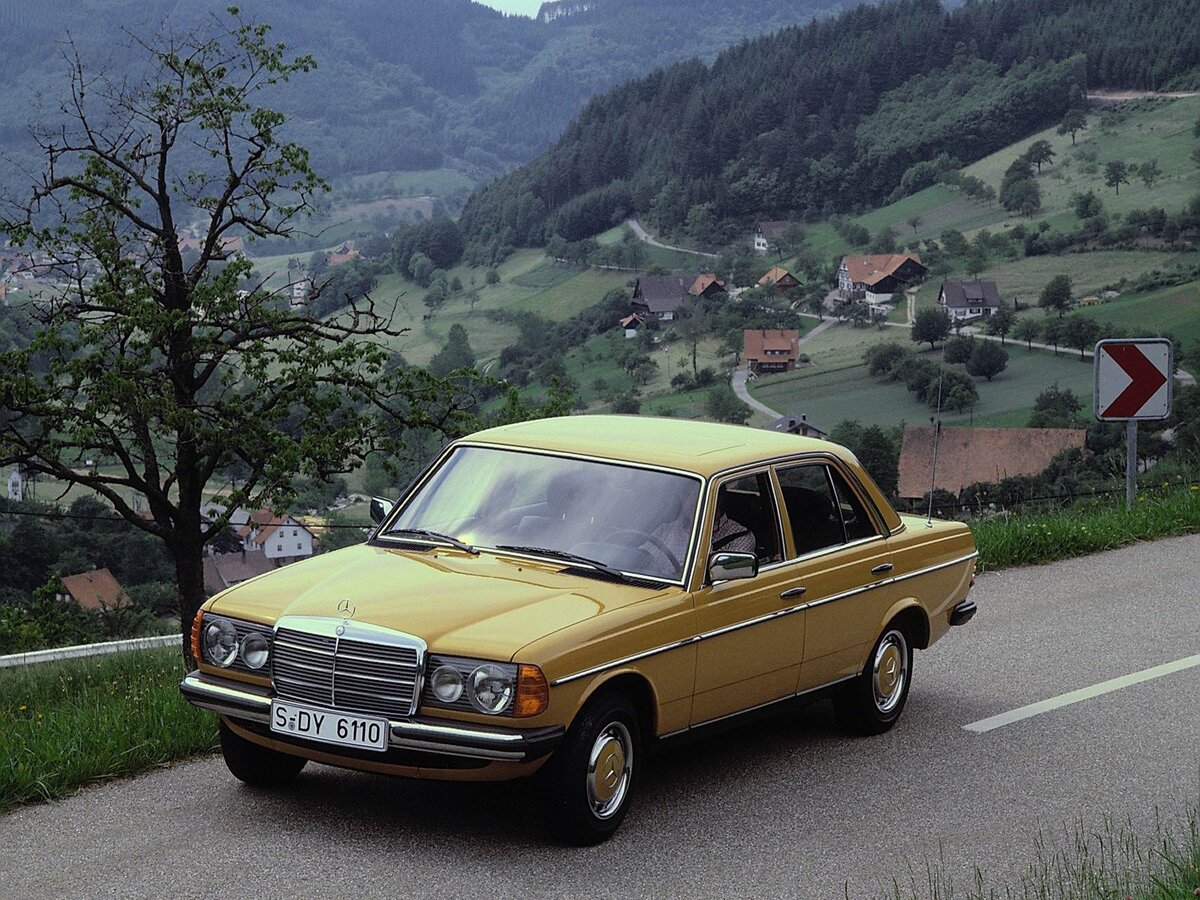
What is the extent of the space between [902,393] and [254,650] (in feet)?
404

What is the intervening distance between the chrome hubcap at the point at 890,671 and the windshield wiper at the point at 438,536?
2.17m

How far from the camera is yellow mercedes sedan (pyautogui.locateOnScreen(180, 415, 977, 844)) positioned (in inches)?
210

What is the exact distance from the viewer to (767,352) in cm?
14400

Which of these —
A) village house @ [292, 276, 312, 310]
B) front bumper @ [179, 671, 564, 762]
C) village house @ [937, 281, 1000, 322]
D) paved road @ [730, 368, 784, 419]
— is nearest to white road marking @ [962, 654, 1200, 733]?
front bumper @ [179, 671, 564, 762]

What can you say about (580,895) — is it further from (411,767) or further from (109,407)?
(109,407)

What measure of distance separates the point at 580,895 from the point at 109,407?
90.7ft

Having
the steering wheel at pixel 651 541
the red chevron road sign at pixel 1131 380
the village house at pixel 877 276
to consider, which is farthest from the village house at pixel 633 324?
the steering wheel at pixel 651 541

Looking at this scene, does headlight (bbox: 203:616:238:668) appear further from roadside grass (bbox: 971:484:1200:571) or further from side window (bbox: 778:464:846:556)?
roadside grass (bbox: 971:484:1200:571)

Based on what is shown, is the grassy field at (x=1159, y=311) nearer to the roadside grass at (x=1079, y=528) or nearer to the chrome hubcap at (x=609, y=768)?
the roadside grass at (x=1079, y=528)

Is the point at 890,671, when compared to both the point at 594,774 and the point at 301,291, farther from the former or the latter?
the point at 301,291

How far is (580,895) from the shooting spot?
198 inches

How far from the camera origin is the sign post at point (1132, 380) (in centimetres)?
1345

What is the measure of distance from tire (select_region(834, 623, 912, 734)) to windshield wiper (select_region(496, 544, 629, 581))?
1.72 meters

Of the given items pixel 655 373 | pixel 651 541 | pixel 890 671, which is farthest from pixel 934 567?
pixel 655 373
